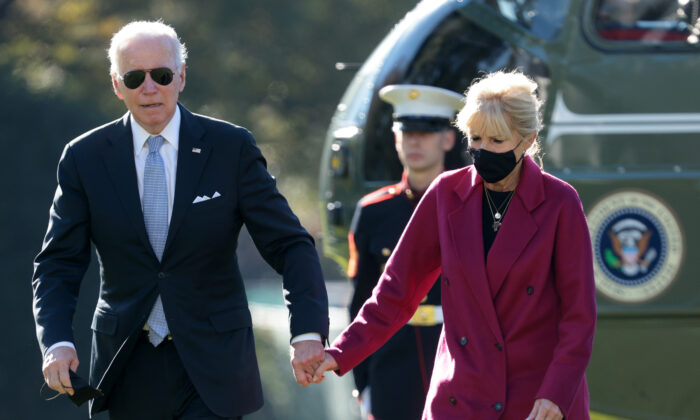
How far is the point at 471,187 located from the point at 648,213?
2.66 meters

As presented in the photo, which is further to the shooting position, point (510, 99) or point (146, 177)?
point (146, 177)

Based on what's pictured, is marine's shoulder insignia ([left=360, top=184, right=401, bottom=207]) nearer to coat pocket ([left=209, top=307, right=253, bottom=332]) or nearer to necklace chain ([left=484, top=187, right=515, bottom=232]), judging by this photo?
coat pocket ([left=209, top=307, right=253, bottom=332])

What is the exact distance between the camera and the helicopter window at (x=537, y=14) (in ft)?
20.9

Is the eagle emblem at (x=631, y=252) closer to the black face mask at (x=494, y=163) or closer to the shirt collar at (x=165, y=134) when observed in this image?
the black face mask at (x=494, y=163)

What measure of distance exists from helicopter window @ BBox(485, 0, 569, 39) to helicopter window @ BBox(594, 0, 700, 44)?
0.20m

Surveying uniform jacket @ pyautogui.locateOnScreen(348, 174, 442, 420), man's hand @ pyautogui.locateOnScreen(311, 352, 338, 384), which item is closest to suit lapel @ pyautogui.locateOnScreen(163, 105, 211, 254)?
man's hand @ pyautogui.locateOnScreen(311, 352, 338, 384)

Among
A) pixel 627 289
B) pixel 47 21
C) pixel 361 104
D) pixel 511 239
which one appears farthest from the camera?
pixel 47 21

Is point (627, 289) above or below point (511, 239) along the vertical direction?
below

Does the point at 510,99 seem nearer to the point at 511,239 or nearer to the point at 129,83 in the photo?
the point at 511,239

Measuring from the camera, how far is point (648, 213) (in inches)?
232

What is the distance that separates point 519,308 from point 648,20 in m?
3.50

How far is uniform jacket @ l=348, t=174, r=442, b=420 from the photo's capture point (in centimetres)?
465

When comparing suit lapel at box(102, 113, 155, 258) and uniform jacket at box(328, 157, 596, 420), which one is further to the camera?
suit lapel at box(102, 113, 155, 258)

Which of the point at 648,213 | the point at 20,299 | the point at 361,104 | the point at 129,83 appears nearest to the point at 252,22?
the point at 20,299
